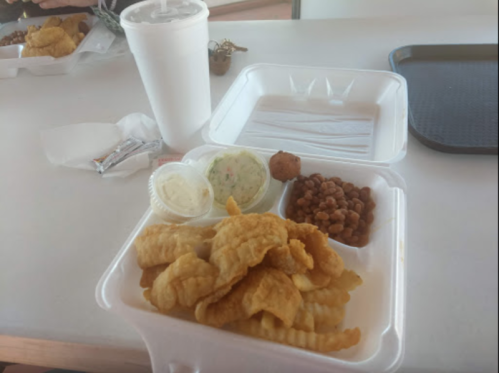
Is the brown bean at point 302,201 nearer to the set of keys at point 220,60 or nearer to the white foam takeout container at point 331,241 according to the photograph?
the white foam takeout container at point 331,241

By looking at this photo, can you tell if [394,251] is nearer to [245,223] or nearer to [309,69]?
[245,223]

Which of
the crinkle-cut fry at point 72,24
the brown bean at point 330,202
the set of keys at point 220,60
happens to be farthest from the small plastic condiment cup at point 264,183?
the crinkle-cut fry at point 72,24

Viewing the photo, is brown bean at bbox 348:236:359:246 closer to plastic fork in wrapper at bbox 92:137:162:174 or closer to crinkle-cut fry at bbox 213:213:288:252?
crinkle-cut fry at bbox 213:213:288:252

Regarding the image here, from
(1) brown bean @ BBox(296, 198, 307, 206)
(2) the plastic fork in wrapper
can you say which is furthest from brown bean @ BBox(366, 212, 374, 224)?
(2) the plastic fork in wrapper

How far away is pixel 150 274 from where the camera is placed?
0.56 metres

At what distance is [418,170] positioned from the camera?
29.2 inches

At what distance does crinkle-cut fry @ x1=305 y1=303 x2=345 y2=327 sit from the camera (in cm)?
51

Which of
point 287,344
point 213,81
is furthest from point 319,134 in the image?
point 287,344

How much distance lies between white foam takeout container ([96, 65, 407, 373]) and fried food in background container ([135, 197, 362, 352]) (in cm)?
2

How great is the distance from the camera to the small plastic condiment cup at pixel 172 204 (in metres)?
0.65

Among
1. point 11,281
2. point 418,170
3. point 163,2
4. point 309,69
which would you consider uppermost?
point 163,2

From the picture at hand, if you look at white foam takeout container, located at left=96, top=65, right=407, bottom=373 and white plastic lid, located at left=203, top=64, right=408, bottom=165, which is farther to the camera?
white plastic lid, located at left=203, top=64, right=408, bottom=165

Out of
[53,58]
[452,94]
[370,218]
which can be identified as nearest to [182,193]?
[370,218]

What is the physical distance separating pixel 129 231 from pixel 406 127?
2.11 feet
